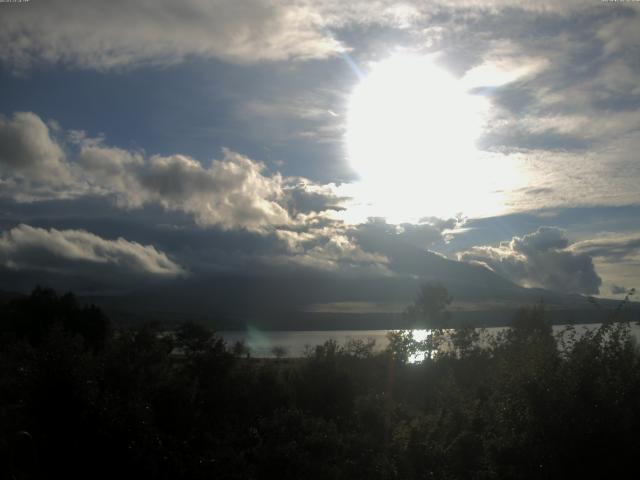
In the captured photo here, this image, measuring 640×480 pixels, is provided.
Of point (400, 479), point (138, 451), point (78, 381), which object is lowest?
point (400, 479)

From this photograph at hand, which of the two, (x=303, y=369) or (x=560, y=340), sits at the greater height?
(x=560, y=340)

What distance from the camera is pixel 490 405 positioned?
18.1 meters

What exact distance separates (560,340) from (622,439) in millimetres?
5493

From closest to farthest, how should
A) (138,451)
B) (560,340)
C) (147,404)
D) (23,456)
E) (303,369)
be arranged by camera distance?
(23,456) < (138,451) < (147,404) < (560,340) < (303,369)

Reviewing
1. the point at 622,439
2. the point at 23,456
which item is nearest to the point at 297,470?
the point at 23,456

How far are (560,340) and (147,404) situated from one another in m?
13.5

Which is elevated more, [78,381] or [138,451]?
[78,381]

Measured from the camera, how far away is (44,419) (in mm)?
14484

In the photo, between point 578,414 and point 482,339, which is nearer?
point 578,414

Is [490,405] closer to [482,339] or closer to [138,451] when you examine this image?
[138,451]

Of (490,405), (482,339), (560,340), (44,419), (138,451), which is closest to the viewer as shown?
(138,451)

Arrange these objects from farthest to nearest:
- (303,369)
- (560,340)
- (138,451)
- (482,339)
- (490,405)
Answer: (482,339) → (303,369) → (560,340) → (490,405) → (138,451)

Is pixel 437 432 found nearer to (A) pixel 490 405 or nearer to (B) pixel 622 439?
(A) pixel 490 405

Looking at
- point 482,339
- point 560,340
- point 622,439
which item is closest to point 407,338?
point 482,339
